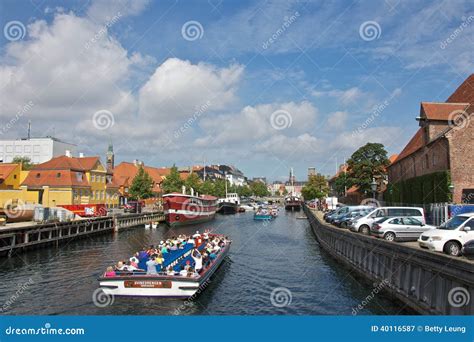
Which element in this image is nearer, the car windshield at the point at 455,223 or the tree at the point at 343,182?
the car windshield at the point at 455,223

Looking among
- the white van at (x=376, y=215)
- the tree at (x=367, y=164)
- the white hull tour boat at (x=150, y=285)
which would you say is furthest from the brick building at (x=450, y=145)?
the white hull tour boat at (x=150, y=285)

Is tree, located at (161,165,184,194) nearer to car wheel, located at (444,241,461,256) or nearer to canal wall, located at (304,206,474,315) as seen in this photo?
canal wall, located at (304,206,474,315)

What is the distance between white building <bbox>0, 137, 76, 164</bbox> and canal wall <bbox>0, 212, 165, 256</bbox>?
5193 cm

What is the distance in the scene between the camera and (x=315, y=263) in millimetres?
30203

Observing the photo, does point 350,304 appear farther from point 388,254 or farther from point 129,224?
point 129,224

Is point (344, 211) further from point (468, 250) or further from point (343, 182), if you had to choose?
point (343, 182)

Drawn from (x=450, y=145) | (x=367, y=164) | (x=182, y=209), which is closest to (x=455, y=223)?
(x=450, y=145)

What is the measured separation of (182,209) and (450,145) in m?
42.3

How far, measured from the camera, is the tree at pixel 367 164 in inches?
Result: 2758

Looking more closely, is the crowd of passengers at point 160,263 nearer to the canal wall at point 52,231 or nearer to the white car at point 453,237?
the white car at point 453,237

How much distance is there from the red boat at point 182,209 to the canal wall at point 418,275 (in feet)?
141

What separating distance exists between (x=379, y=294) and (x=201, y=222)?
55911 mm

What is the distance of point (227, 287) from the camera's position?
22.8 metres

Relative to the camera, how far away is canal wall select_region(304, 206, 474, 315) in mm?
12461
